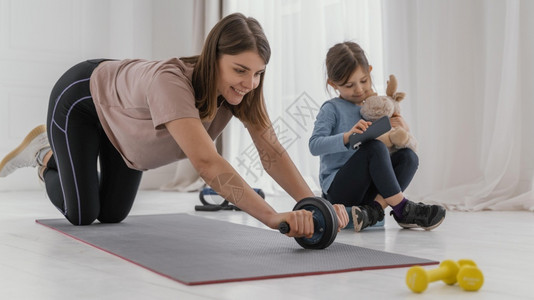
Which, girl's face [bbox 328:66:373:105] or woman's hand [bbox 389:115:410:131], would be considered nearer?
girl's face [bbox 328:66:373:105]

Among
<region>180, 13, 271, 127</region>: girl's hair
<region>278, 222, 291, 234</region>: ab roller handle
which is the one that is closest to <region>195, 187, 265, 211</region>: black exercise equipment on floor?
<region>180, 13, 271, 127</region>: girl's hair

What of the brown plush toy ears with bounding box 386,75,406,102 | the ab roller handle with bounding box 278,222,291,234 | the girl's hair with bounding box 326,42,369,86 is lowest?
the ab roller handle with bounding box 278,222,291,234

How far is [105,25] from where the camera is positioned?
18.0 feet

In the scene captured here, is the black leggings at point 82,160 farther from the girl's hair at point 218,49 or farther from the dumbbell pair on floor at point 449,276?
the dumbbell pair on floor at point 449,276

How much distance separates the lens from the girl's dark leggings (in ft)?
7.18

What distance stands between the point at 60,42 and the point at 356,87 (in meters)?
3.63

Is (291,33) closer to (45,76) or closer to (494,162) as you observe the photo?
(494,162)

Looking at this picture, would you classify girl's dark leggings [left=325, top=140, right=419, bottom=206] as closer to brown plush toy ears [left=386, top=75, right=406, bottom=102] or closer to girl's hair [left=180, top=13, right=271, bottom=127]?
brown plush toy ears [left=386, top=75, right=406, bottom=102]

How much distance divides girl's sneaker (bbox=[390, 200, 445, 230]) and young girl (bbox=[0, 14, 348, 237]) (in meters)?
0.53

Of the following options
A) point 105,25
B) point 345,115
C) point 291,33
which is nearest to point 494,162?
point 345,115

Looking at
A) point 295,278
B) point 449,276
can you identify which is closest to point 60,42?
point 295,278

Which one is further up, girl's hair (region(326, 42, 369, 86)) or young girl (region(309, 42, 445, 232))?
girl's hair (region(326, 42, 369, 86))

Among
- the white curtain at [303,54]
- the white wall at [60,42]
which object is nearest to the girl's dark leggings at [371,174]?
the white curtain at [303,54]

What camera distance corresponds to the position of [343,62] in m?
2.31
